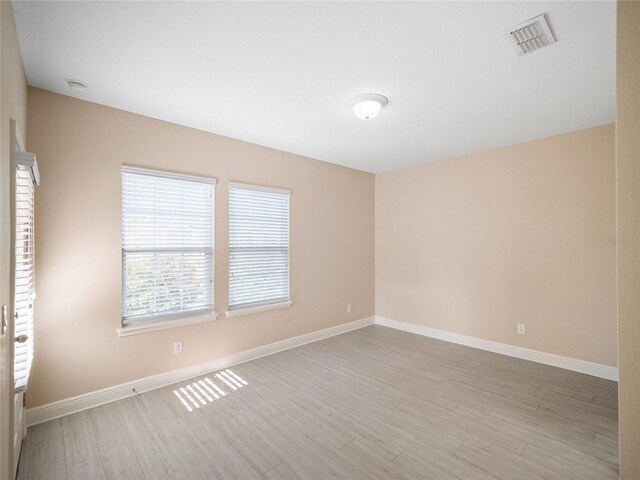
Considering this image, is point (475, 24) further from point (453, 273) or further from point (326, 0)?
point (453, 273)

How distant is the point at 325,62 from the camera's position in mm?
2141

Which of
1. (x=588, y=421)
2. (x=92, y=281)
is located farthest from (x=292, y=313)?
(x=588, y=421)

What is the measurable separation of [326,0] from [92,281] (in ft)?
9.26

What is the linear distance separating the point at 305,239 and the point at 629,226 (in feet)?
10.9

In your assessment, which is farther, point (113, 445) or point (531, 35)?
point (113, 445)

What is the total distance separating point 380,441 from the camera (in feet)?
7.23

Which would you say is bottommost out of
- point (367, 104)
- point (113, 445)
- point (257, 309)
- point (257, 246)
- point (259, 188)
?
point (113, 445)

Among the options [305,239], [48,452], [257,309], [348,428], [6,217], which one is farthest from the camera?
[305,239]

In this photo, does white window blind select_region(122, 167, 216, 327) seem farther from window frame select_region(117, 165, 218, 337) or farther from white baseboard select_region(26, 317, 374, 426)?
white baseboard select_region(26, 317, 374, 426)

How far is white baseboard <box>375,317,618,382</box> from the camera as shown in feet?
10.6

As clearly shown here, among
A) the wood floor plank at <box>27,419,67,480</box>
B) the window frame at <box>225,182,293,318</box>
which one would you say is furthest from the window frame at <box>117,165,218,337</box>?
the wood floor plank at <box>27,419,67,480</box>

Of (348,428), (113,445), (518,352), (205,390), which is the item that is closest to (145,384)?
(205,390)

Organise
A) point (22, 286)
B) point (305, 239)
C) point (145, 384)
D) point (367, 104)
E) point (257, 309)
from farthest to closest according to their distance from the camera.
Answer: 1. point (305, 239)
2. point (257, 309)
3. point (145, 384)
4. point (367, 104)
5. point (22, 286)

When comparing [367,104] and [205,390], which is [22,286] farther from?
[367,104]
